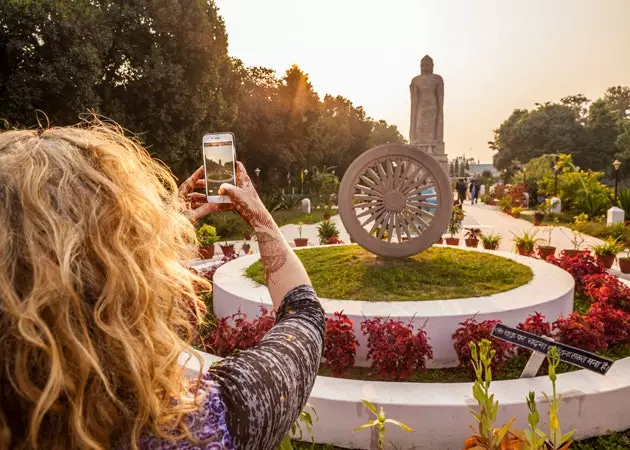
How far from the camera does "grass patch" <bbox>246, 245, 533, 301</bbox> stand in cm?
521

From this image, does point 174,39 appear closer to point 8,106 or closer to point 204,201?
point 8,106

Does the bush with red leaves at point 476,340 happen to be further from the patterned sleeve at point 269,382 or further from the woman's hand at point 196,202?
the patterned sleeve at point 269,382

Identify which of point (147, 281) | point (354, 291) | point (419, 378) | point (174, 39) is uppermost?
point (174, 39)

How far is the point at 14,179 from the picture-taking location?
859 millimetres

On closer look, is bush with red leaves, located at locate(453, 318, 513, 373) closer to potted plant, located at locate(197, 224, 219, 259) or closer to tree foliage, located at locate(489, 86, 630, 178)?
potted plant, located at locate(197, 224, 219, 259)

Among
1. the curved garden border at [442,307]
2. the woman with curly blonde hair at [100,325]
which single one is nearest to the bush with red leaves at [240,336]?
the curved garden border at [442,307]

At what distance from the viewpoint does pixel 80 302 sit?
83 centimetres

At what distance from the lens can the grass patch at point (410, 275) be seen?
205 inches

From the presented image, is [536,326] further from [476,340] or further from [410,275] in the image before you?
[410,275]

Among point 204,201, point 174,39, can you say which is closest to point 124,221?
point 204,201

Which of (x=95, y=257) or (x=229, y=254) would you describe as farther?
(x=229, y=254)

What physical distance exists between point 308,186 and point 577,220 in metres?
24.6

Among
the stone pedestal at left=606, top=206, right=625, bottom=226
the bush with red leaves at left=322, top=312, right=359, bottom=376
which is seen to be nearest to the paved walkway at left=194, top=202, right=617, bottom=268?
the stone pedestal at left=606, top=206, right=625, bottom=226

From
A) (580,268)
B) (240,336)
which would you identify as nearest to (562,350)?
(240,336)
